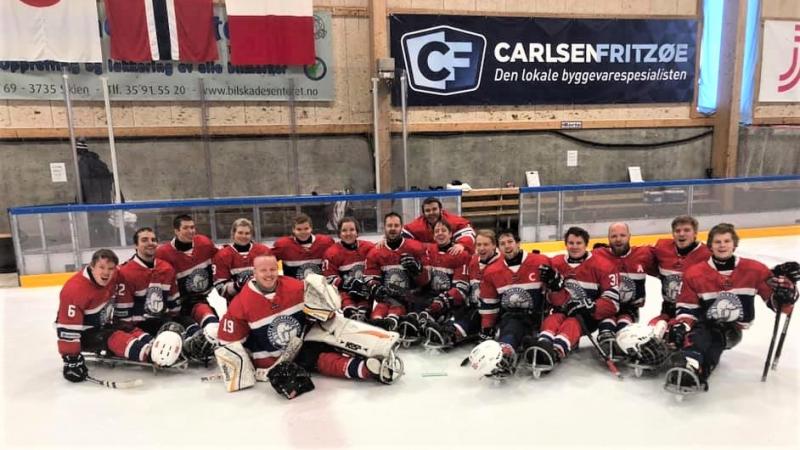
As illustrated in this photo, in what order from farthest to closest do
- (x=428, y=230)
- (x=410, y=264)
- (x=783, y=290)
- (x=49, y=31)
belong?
(x=49, y=31)
(x=428, y=230)
(x=410, y=264)
(x=783, y=290)

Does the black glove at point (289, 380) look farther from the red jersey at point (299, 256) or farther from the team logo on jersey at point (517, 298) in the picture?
the team logo on jersey at point (517, 298)

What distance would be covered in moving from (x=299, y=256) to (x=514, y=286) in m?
1.75

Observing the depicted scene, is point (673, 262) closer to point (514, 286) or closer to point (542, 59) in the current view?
point (514, 286)

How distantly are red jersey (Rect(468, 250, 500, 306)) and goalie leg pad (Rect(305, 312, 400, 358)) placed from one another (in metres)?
0.77

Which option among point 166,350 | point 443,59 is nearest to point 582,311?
point 166,350

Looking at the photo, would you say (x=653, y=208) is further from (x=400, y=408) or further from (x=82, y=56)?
(x=82, y=56)

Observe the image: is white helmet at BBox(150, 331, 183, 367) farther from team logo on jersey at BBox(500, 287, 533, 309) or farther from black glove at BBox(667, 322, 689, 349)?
black glove at BBox(667, 322, 689, 349)

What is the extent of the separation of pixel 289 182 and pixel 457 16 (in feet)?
12.6

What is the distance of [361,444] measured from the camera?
2553mm

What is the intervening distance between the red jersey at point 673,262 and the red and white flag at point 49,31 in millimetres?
7469

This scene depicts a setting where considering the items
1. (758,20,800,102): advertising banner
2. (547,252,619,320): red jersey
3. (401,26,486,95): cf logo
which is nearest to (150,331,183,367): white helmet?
(547,252,619,320): red jersey

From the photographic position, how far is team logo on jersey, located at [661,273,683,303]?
3473 millimetres

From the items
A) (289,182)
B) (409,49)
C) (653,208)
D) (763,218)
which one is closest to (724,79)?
(763,218)

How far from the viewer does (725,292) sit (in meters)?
3.02
